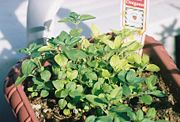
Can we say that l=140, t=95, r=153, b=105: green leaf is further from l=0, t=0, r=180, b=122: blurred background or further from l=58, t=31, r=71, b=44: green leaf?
l=0, t=0, r=180, b=122: blurred background

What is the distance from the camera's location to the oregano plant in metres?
0.89

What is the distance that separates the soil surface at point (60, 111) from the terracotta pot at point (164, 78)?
2cm

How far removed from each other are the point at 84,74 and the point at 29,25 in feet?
0.94

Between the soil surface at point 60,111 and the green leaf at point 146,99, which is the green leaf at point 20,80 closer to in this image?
the soil surface at point 60,111

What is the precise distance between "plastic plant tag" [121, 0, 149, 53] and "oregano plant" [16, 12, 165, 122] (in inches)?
1.1

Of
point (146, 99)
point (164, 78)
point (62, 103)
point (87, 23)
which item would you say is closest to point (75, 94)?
point (62, 103)

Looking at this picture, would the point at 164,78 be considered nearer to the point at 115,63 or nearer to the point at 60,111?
the point at 115,63

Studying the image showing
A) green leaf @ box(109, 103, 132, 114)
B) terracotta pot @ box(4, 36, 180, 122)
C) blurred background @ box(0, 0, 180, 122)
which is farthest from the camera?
blurred background @ box(0, 0, 180, 122)


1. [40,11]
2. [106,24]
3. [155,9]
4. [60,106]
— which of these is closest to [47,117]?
[60,106]

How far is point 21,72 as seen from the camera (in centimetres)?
100

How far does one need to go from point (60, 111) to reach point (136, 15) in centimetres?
30

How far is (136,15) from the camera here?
3.38 ft

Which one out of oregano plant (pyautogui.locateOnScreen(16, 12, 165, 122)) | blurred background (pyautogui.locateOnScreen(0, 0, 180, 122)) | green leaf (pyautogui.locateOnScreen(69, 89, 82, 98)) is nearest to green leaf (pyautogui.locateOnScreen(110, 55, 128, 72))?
oregano plant (pyautogui.locateOnScreen(16, 12, 165, 122))

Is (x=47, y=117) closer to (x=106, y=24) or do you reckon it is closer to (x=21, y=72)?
(x=21, y=72)
